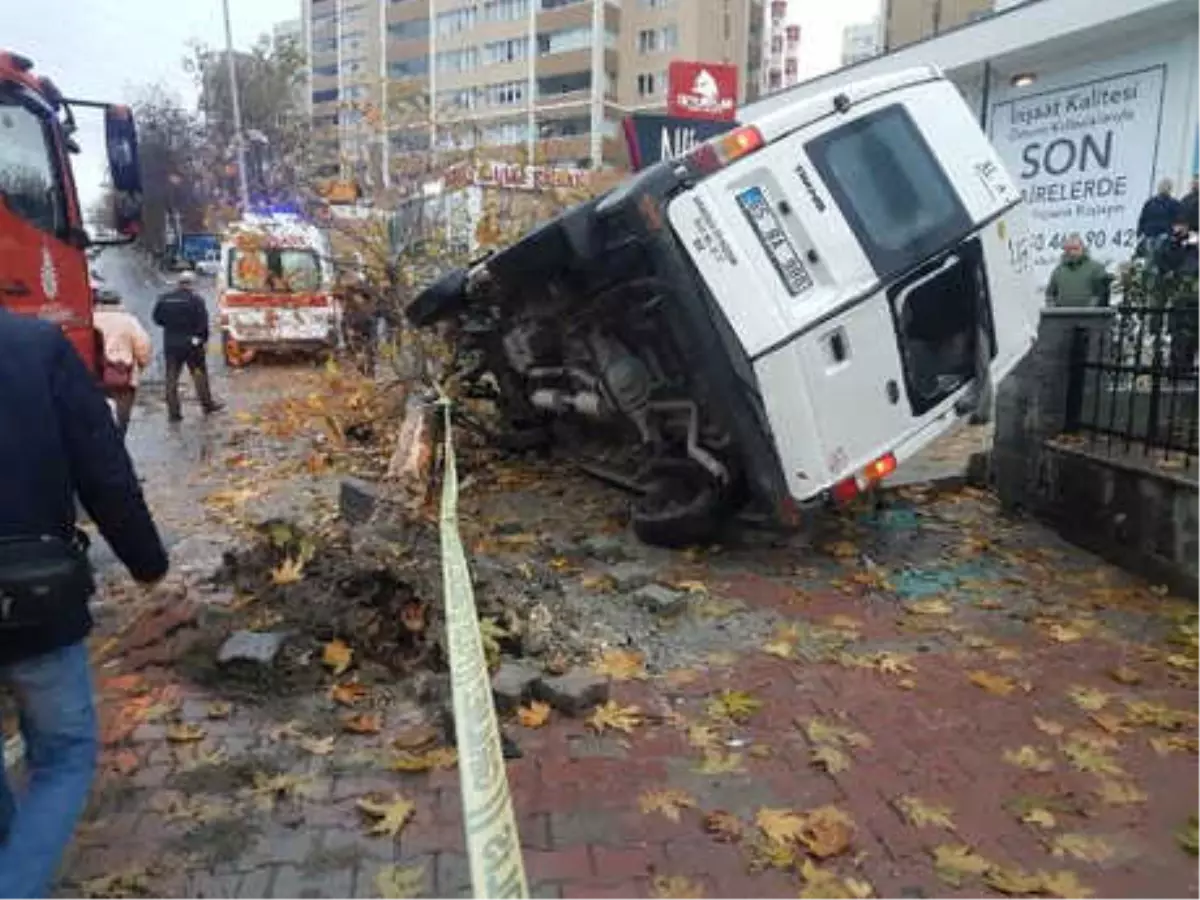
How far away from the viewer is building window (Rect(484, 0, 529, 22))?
65688 millimetres

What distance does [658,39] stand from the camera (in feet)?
200

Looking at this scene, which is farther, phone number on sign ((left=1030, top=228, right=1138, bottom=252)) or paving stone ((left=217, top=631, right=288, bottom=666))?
phone number on sign ((left=1030, top=228, right=1138, bottom=252))

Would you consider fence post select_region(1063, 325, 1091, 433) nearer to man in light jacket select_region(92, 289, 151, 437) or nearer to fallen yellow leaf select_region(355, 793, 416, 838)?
fallen yellow leaf select_region(355, 793, 416, 838)

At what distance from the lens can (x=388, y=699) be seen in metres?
4.11

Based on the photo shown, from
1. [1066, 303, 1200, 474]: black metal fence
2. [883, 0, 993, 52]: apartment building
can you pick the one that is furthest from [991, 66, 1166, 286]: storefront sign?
[883, 0, 993, 52]: apartment building

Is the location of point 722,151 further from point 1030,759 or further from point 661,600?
A: point 1030,759

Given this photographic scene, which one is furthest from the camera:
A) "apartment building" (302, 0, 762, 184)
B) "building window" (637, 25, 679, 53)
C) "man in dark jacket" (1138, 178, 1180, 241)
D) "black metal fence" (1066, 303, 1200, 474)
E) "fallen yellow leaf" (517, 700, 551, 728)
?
"building window" (637, 25, 679, 53)

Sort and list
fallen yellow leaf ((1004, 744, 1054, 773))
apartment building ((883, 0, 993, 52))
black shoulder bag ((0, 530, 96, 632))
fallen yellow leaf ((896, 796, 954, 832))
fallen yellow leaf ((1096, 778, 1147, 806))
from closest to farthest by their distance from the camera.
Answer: black shoulder bag ((0, 530, 96, 632)) → fallen yellow leaf ((896, 796, 954, 832)) → fallen yellow leaf ((1096, 778, 1147, 806)) → fallen yellow leaf ((1004, 744, 1054, 773)) → apartment building ((883, 0, 993, 52))

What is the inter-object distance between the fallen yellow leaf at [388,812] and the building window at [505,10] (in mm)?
68506

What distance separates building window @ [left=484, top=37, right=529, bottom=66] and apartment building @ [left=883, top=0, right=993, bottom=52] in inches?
1460

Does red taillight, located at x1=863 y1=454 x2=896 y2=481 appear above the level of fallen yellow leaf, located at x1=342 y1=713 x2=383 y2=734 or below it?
above

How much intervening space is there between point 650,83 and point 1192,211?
55.3 meters

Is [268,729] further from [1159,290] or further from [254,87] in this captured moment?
[254,87]

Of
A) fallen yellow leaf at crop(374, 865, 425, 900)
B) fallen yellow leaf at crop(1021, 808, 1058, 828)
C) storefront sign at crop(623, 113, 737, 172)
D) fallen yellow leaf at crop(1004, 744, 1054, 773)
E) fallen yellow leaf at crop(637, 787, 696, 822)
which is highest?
storefront sign at crop(623, 113, 737, 172)
